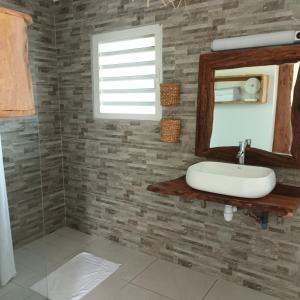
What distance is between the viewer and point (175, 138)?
7.45 ft

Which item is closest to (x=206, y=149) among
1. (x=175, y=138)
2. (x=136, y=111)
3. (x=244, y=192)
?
(x=175, y=138)

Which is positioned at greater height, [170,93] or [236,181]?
[170,93]

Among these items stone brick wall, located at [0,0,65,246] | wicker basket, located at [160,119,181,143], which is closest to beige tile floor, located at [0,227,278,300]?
stone brick wall, located at [0,0,65,246]

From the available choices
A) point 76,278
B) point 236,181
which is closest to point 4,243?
point 76,278

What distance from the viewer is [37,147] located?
9.26ft

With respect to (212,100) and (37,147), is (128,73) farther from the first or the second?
(37,147)

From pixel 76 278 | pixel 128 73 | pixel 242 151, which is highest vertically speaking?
pixel 128 73

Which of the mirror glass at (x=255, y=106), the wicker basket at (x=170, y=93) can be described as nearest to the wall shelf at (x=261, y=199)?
the mirror glass at (x=255, y=106)

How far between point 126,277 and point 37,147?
4.80 feet

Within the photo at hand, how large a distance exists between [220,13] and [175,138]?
94cm

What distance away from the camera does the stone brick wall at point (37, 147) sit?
2.63 meters

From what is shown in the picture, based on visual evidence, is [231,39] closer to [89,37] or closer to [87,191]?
[89,37]

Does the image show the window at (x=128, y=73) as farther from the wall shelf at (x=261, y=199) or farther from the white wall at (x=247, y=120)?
the wall shelf at (x=261, y=199)

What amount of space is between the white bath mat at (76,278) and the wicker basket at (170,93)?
143 cm
